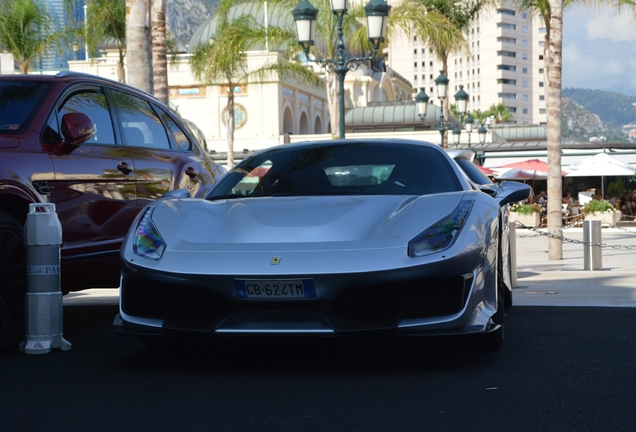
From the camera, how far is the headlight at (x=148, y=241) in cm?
473

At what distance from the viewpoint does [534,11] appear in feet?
79.5

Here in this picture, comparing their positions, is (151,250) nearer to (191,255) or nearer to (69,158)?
(191,255)

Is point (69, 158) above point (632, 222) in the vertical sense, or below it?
above

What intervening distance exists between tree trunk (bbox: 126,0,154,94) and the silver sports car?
8.89 m

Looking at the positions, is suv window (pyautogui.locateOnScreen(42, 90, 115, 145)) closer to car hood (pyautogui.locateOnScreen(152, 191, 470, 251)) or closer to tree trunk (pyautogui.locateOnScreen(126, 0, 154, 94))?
car hood (pyautogui.locateOnScreen(152, 191, 470, 251))

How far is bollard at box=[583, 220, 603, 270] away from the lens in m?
13.2

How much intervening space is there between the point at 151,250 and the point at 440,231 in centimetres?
146

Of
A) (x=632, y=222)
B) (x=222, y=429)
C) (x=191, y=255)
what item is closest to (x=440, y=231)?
(x=191, y=255)

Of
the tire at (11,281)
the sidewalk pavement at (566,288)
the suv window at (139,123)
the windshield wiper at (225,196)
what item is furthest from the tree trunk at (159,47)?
the tire at (11,281)

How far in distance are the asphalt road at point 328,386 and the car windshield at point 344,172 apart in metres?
0.91

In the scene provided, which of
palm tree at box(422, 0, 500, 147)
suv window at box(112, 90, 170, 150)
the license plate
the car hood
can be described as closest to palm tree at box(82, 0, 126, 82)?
palm tree at box(422, 0, 500, 147)

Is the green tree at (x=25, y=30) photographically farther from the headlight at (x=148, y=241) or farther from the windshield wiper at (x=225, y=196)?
the headlight at (x=148, y=241)

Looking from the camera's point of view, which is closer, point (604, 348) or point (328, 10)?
point (604, 348)

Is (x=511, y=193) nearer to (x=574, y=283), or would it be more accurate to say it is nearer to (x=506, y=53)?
(x=574, y=283)
